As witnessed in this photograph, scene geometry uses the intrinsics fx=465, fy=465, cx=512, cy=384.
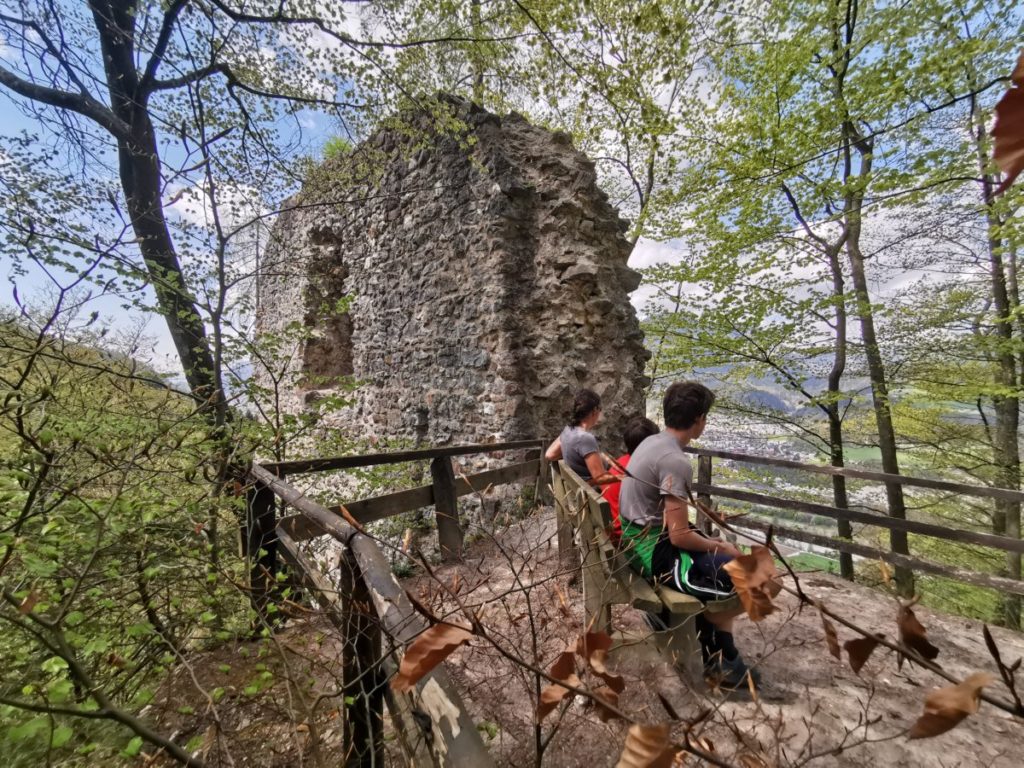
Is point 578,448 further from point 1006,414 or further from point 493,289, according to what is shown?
point 1006,414

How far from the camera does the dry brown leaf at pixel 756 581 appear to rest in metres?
0.81

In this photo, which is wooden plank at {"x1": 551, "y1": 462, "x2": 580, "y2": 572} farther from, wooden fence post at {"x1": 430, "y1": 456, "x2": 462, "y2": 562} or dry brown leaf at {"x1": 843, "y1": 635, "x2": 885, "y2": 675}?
dry brown leaf at {"x1": 843, "y1": 635, "x2": 885, "y2": 675}

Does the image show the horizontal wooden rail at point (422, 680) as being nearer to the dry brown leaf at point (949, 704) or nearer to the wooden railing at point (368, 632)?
the wooden railing at point (368, 632)

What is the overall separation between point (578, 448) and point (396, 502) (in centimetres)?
142

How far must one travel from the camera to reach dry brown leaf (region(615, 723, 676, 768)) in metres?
0.67

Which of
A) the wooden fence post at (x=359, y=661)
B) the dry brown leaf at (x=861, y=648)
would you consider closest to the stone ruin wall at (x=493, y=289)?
the wooden fence post at (x=359, y=661)

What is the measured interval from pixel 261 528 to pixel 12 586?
118cm

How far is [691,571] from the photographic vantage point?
2.12 m

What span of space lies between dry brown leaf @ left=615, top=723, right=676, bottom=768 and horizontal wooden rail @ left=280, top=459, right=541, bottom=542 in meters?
1.18

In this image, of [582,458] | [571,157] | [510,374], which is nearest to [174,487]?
[582,458]

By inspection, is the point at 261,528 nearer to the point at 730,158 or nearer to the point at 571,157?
the point at 571,157

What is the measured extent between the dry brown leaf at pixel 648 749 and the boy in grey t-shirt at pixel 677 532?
1238 millimetres

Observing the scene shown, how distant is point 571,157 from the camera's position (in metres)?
5.40

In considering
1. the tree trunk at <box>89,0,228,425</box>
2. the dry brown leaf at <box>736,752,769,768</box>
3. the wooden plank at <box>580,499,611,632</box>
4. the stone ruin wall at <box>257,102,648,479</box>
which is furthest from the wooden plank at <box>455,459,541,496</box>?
the dry brown leaf at <box>736,752,769,768</box>
